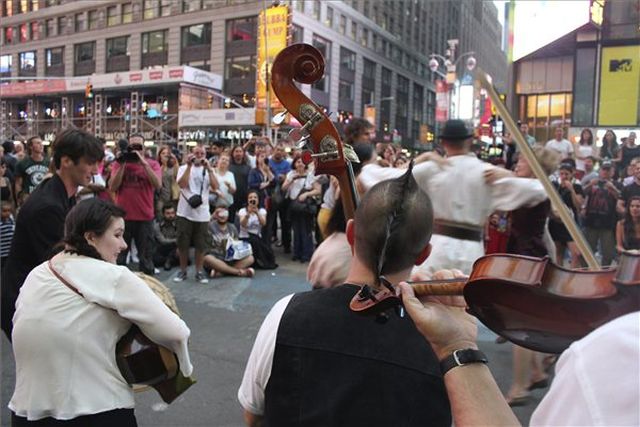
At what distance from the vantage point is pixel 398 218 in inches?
52.9

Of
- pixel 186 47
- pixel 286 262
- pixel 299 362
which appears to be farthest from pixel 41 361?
pixel 186 47

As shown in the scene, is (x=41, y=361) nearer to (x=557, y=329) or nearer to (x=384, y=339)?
(x=384, y=339)

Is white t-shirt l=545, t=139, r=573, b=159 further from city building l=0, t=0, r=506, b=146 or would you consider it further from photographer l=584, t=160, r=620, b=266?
city building l=0, t=0, r=506, b=146

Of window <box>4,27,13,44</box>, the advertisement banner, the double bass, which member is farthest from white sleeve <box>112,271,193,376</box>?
window <box>4,27,13,44</box>

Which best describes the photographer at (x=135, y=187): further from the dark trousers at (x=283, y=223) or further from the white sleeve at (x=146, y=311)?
the white sleeve at (x=146, y=311)

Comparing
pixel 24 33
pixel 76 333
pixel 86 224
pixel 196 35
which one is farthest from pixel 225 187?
pixel 24 33

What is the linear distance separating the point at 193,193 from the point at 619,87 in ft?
19.4

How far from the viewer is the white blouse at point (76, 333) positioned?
196 cm

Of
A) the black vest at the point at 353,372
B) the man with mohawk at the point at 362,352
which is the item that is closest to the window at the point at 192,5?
the man with mohawk at the point at 362,352

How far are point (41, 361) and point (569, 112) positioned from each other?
1302cm

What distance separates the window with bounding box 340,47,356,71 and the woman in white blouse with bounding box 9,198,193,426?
142 ft

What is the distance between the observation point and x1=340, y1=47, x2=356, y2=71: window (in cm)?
4369

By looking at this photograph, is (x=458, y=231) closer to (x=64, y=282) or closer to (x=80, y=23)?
(x=64, y=282)

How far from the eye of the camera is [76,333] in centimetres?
196
